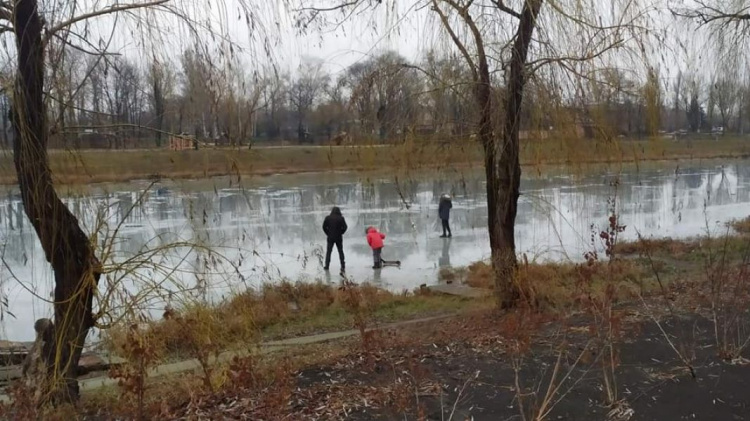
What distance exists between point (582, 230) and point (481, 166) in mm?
9310

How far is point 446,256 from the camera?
1672 cm

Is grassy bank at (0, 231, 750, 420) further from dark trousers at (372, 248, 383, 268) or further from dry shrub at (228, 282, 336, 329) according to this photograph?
dark trousers at (372, 248, 383, 268)

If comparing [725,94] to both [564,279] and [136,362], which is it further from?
[136,362]

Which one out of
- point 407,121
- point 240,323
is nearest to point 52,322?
point 240,323

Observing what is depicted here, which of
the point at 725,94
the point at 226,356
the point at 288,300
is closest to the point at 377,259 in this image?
the point at 288,300

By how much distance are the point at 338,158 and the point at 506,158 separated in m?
2.14

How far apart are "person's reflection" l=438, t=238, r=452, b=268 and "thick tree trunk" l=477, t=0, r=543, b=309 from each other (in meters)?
7.04

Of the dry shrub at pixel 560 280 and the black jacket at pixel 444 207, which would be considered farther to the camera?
the black jacket at pixel 444 207

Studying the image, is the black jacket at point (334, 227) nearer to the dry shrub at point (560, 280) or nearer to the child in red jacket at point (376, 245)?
the child in red jacket at point (376, 245)

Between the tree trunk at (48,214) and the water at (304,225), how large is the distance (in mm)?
190

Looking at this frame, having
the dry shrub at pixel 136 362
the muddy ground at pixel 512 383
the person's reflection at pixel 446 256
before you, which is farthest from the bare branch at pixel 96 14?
the person's reflection at pixel 446 256

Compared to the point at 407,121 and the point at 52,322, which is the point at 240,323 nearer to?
the point at 52,322

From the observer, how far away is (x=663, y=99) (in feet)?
27.0

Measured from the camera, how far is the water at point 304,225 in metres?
5.51
